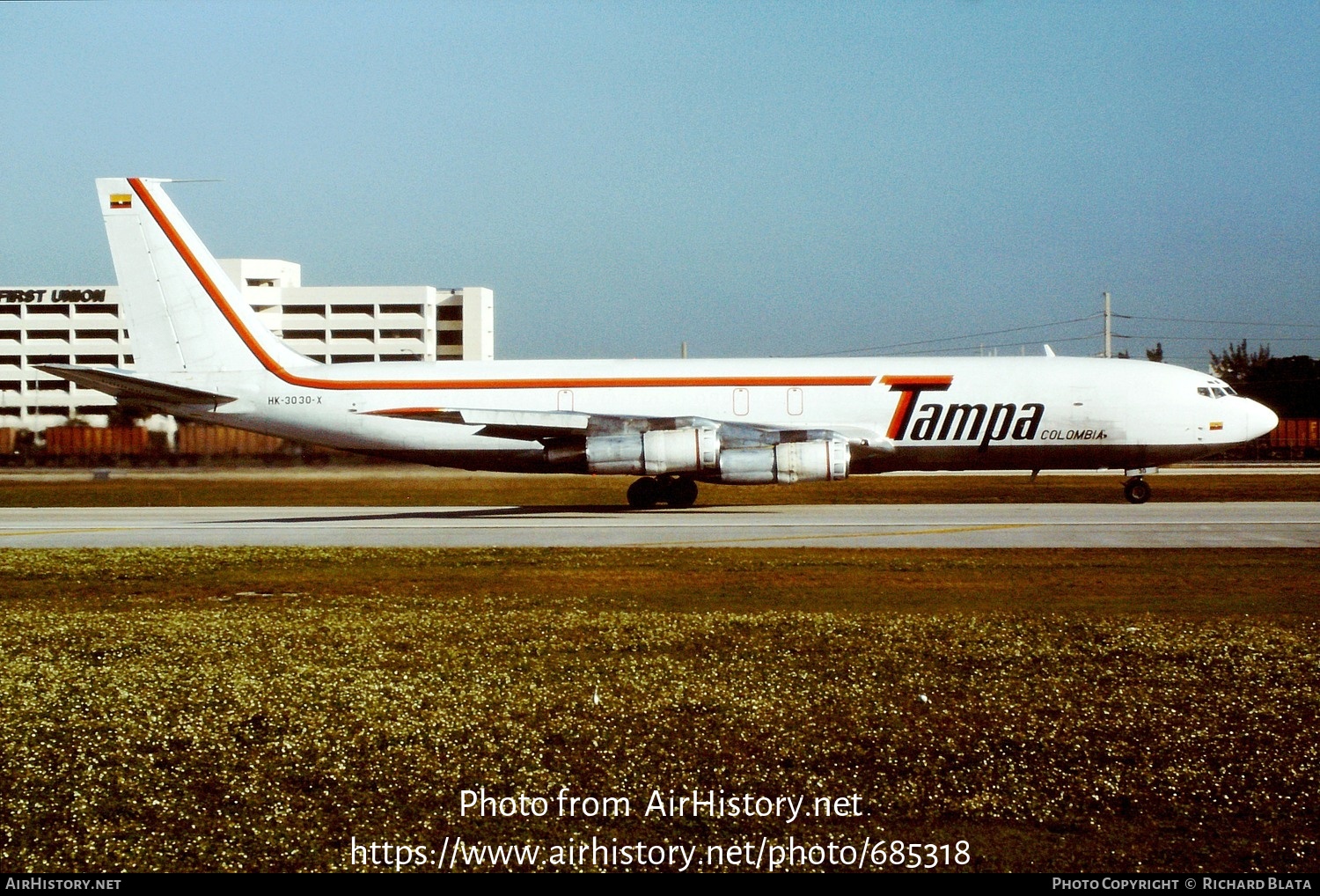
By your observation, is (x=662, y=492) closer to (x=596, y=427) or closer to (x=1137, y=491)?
(x=596, y=427)

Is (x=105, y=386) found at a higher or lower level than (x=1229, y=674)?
higher

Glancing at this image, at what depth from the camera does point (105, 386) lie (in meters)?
30.0

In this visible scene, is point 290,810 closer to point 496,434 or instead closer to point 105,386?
point 496,434

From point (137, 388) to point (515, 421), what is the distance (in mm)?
10204

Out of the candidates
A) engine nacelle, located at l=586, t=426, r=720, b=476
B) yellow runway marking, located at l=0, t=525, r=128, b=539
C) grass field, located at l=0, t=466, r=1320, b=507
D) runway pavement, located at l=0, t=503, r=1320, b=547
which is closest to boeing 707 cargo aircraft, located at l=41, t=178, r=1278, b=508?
engine nacelle, located at l=586, t=426, r=720, b=476

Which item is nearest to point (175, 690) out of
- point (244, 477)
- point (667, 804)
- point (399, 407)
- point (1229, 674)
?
point (667, 804)

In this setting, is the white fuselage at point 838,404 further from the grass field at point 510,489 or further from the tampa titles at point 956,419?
the grass field at point 510,489

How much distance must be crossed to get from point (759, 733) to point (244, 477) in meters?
42.8

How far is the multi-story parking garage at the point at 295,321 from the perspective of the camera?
11019 cm

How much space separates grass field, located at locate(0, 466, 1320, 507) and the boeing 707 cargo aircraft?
11.0ft

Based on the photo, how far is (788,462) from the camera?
28625 millimetres

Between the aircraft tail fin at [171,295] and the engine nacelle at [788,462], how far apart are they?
12.9 meters

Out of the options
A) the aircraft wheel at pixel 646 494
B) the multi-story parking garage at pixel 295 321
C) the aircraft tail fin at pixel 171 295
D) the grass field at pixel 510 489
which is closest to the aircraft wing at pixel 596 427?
the aircraft wheel at pixel 646 494

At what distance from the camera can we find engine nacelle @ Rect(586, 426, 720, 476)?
2903cm
